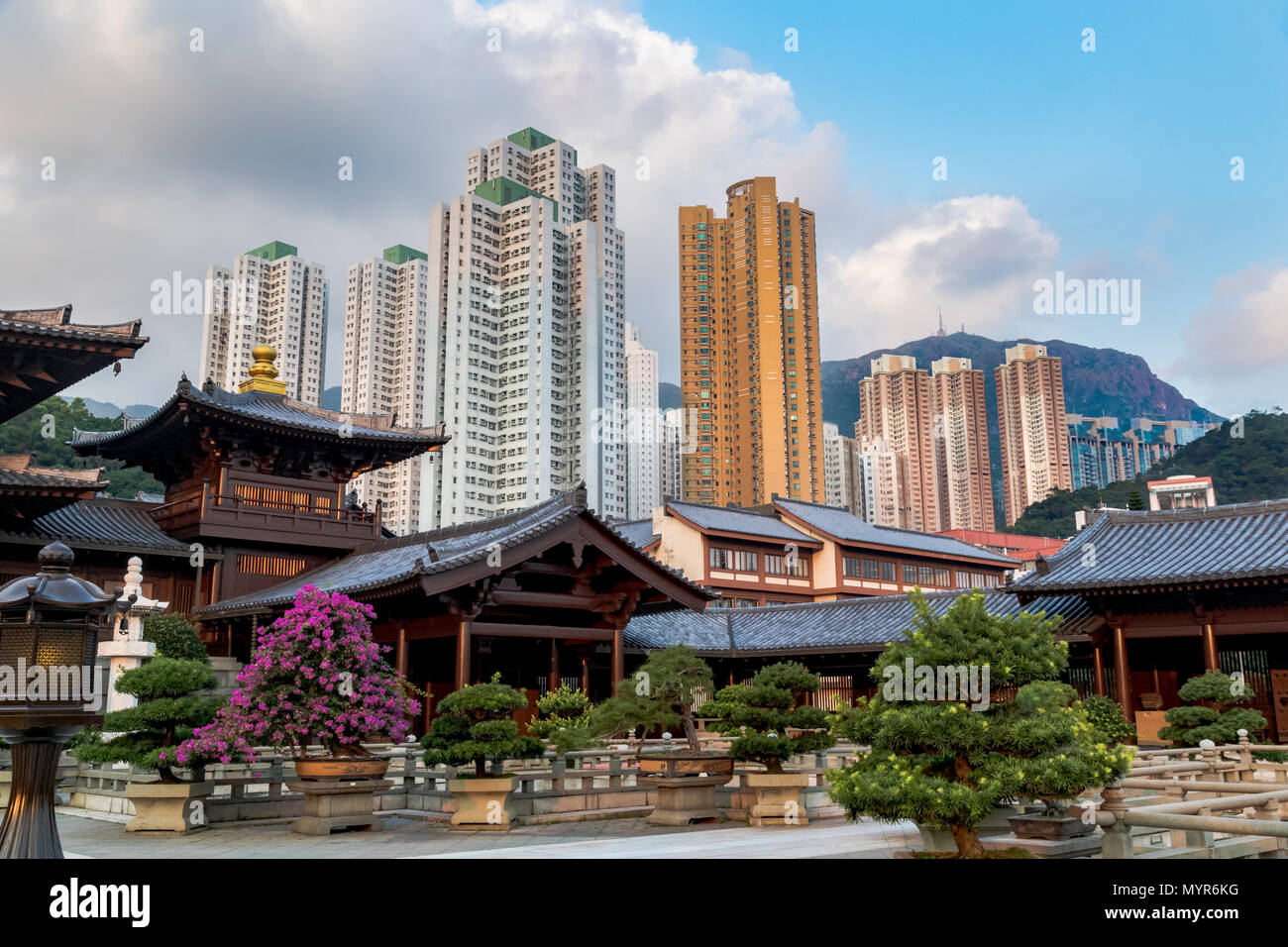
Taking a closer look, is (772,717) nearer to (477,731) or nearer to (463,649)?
(477,731)

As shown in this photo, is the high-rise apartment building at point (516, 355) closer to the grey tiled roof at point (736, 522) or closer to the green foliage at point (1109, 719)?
the grey tiled roof at point (736, 522)

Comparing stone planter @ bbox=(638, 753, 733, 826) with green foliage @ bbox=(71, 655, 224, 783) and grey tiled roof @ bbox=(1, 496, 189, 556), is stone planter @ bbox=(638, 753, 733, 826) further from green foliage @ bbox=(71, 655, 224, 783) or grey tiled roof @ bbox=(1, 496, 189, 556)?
grey tiled roof @ bbox=(1, 496, 189, 556)

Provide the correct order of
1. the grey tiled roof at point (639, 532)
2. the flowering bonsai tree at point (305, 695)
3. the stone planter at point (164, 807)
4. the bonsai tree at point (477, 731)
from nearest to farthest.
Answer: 1. the flowering bonsai tree at point (305, 695)
2. the stone planter at point (164, 807)
3. the bonsai tree at point (477, 731)
4. the grey tiled roof at point (639, 532)

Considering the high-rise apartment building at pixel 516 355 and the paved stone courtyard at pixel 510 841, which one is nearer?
the paved stone courtyard at pixel 510 841

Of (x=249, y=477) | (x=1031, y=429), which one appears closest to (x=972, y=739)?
(x=249, y=477)

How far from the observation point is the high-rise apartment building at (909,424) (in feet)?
526

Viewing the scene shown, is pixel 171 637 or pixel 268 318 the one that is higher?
pixel 268 318

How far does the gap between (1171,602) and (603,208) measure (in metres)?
99.0

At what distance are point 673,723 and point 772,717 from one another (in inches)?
68.7

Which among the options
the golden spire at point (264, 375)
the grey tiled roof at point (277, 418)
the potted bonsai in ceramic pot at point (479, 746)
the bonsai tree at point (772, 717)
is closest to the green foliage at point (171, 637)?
the grey tiled roof at point (277, 418)

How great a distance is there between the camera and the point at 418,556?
1105 inches

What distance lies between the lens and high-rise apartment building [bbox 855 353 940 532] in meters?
160

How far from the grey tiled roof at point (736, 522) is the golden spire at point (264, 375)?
20.9 metres
